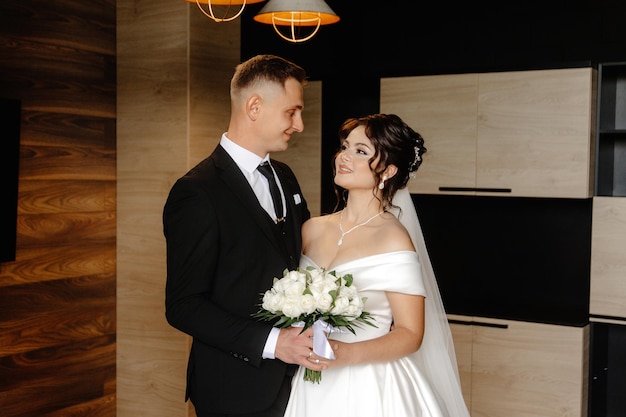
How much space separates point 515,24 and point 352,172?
2304 millimetres

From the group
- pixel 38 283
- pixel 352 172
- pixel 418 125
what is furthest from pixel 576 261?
pixel 38 283

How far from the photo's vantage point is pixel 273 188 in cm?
265

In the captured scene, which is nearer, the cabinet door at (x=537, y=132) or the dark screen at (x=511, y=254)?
the cabinet door at (x=537, y=132)

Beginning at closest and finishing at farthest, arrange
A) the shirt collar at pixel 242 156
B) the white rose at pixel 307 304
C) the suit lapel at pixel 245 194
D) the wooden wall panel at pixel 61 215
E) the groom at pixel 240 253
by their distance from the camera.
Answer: the white rose at pixel 307 304, the groom at pixel 240 253, the suit lapel at pixel 245 194, the shirt collar at pixel 242 156, the wooden wall panel at pixel 61 215

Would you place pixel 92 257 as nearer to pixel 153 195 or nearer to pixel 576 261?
pixel 153 195

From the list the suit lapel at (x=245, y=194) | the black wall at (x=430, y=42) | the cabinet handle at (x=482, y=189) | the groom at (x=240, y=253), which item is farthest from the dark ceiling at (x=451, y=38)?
the suit lapel at (x=245, y=194)

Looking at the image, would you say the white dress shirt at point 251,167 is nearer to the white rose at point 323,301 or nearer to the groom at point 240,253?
the groom at point 240,253

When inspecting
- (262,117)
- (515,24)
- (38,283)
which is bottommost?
(38,283)

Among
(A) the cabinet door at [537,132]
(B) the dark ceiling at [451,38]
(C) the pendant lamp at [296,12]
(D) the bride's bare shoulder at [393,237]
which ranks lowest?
(D) the bride's bare shoulder at [393,237]

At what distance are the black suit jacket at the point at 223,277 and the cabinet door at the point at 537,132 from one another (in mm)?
2054

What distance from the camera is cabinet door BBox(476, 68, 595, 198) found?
13.5ft

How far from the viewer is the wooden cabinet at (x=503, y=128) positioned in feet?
13.5

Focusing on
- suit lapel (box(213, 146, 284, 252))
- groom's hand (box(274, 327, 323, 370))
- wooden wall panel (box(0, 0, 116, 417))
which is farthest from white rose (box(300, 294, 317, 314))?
wooden wall panel (box(0, 0, 116, 417))

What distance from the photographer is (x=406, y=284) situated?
2.54 m
